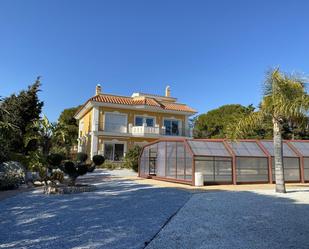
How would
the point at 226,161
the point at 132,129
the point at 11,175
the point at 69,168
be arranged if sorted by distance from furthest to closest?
the point at 132,129, the point at 226,161, the point at 11,175, the point at 69,168

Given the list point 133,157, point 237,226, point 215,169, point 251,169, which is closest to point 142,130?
point 133,157

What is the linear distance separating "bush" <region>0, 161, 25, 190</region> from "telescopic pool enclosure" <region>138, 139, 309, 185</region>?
9.01 metres

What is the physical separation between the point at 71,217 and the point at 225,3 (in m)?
13.1

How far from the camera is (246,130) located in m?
14.9

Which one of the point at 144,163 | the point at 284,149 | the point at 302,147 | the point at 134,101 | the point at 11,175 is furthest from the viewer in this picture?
the point at 134,101

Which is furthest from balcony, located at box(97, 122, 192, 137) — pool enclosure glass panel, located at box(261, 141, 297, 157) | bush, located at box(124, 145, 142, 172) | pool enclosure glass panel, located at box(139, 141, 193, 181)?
pool enclosure glass panel, located at box(261, 141, 297, 157)

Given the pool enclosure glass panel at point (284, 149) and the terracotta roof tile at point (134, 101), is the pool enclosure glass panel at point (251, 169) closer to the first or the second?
the pool enclosure glass panel at point (284, 149)

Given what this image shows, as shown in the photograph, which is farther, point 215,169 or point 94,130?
point 94,130

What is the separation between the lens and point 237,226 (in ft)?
22.3

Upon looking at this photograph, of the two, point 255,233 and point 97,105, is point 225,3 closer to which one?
point 255,233

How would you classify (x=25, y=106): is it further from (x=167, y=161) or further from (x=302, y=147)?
(x=302, y=147)

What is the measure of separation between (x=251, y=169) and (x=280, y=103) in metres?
6.65

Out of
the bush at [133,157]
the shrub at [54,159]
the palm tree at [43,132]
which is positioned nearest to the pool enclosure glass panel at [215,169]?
the shrub at [54,159]

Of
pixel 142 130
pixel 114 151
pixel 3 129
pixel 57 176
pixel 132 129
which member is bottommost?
pixel 57 176
